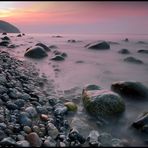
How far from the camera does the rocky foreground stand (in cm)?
455

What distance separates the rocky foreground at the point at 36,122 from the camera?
4.55 meters

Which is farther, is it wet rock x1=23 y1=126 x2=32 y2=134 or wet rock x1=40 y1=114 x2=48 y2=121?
wet rock x1=40 y1=114 x2=48 y2=121

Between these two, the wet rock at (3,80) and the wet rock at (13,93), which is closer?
the wet rock at (13,93)

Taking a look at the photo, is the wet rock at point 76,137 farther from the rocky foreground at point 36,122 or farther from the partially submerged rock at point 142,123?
the partially submerged rock at point 142,123

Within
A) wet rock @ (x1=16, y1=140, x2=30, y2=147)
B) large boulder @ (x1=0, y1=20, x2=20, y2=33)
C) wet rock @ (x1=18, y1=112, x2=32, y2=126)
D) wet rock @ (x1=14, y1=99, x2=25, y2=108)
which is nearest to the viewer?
wet rock @ (x1=16, y1=140, x2=30, y2=147)

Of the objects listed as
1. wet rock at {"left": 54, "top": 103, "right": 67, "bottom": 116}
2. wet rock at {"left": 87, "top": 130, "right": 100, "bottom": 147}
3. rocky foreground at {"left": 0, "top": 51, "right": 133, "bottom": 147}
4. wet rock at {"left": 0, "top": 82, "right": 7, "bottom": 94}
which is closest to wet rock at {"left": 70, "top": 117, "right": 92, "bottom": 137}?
rocky foreground at {"left": 0, "top": 51, "right": 133, "bottom": 147}

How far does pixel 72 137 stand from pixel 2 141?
3.70 feet

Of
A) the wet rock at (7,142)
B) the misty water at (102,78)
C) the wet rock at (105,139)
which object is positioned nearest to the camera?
the wet rock at (7,142)

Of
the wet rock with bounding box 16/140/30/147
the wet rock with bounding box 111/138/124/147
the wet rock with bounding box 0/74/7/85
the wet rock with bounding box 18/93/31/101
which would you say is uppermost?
the wet rock with bounding box 0/74/7/85

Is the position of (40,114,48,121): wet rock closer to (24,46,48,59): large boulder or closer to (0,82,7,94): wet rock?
(0,82,7,94): wet rock

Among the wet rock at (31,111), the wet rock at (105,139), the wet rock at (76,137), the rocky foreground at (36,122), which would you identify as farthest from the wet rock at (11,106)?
the wet rock at (105,139)

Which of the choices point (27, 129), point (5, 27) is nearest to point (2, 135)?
point (27, 129)

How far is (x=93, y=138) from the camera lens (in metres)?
4.77

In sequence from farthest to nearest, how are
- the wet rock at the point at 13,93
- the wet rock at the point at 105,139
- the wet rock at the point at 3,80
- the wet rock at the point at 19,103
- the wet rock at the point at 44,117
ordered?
the wet rock at the point at 3,80 → the wet rock at the point at 13,93 → the wet rock at the point at 19,103 → the wet rock at the point at 44,117 → the wet rock at the point at 105,139
